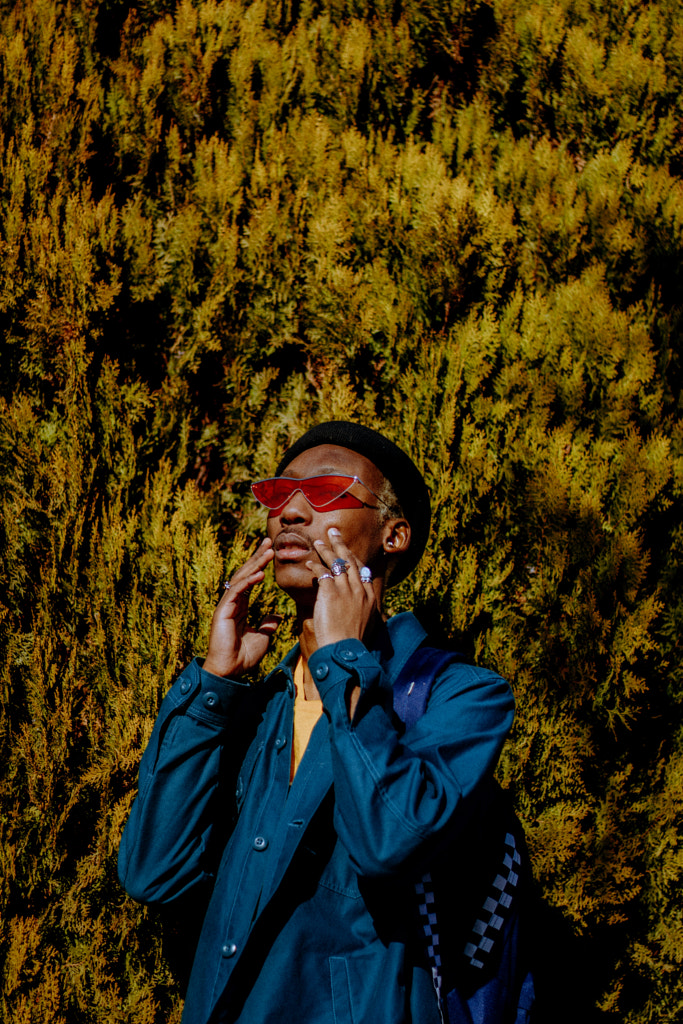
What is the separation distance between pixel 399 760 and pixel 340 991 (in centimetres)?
65

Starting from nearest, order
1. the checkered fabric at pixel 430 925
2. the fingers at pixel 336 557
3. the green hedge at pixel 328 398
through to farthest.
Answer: the checkered fabric at pixel 430 925 → the fingers at pixel 336 557 → the green hedge at pixel 328 398

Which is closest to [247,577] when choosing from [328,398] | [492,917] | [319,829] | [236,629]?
[236,629]

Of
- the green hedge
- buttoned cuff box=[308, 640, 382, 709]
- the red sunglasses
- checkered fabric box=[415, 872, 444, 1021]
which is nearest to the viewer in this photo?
buttoned cuff box=[308, 640, 382, 709]

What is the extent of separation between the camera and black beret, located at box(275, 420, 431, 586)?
2.47 metres

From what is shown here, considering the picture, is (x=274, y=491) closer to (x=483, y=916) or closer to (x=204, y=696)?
(x=204, y=696)

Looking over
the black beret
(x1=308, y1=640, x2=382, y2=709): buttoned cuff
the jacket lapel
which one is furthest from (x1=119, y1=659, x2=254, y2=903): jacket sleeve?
the black beret

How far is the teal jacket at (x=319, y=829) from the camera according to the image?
1632mm

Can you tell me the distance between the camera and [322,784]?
1.90 meters

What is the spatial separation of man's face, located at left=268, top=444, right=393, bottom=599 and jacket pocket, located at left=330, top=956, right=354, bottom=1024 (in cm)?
98

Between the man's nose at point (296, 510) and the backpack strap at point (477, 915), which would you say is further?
the man's nose at point (296, 510)

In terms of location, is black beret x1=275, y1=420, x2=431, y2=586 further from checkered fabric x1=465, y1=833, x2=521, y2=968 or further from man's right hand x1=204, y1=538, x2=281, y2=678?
checkered fabric x1=465, y1=833, x2=521, y2=968

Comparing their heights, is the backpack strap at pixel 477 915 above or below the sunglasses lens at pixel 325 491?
below

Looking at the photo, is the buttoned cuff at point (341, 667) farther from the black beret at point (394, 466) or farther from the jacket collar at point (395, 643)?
the black beret at point (394, 466)

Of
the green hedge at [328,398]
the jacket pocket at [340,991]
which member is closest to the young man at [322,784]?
the jacket pocket at [340,991]
